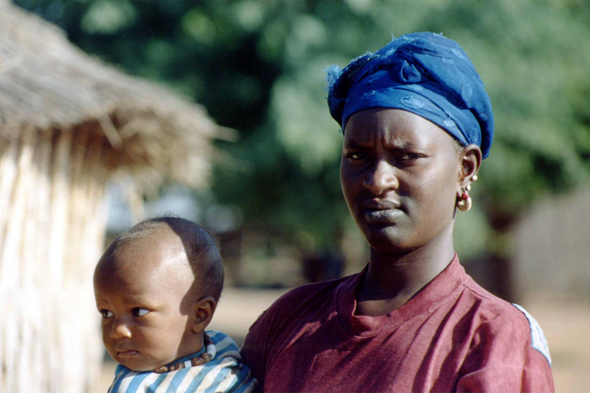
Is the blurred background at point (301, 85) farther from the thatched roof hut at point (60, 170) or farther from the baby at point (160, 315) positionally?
the baby at point (160, 315)

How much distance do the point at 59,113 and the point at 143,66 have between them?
3152mm

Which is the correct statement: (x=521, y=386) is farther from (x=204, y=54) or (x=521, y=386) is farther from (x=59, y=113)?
(x=204, y=54)

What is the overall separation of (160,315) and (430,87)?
38.7 inches

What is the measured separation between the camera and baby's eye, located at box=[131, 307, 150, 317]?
1.79m

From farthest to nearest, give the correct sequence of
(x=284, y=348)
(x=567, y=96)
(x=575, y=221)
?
(x=575, y=221)
(x=567, y=96)
(x=284, y=348)

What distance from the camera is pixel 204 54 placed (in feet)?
22.2

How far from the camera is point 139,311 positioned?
1799 millimetres

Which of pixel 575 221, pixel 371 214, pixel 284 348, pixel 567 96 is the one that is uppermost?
pixel 567 96

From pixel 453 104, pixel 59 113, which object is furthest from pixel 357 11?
pixel 453 104

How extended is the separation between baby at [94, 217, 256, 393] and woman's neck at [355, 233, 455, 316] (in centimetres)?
49

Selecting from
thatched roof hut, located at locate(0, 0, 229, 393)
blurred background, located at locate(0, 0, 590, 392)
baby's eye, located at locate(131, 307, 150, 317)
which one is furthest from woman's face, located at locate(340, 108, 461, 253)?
blurred background, located at locate(0, 0, 590, 392)

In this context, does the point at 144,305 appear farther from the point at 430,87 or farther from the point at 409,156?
the point at 430,87

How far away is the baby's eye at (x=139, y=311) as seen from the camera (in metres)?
1.79

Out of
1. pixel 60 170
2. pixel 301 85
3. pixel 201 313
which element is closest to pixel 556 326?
pixel 301 85
